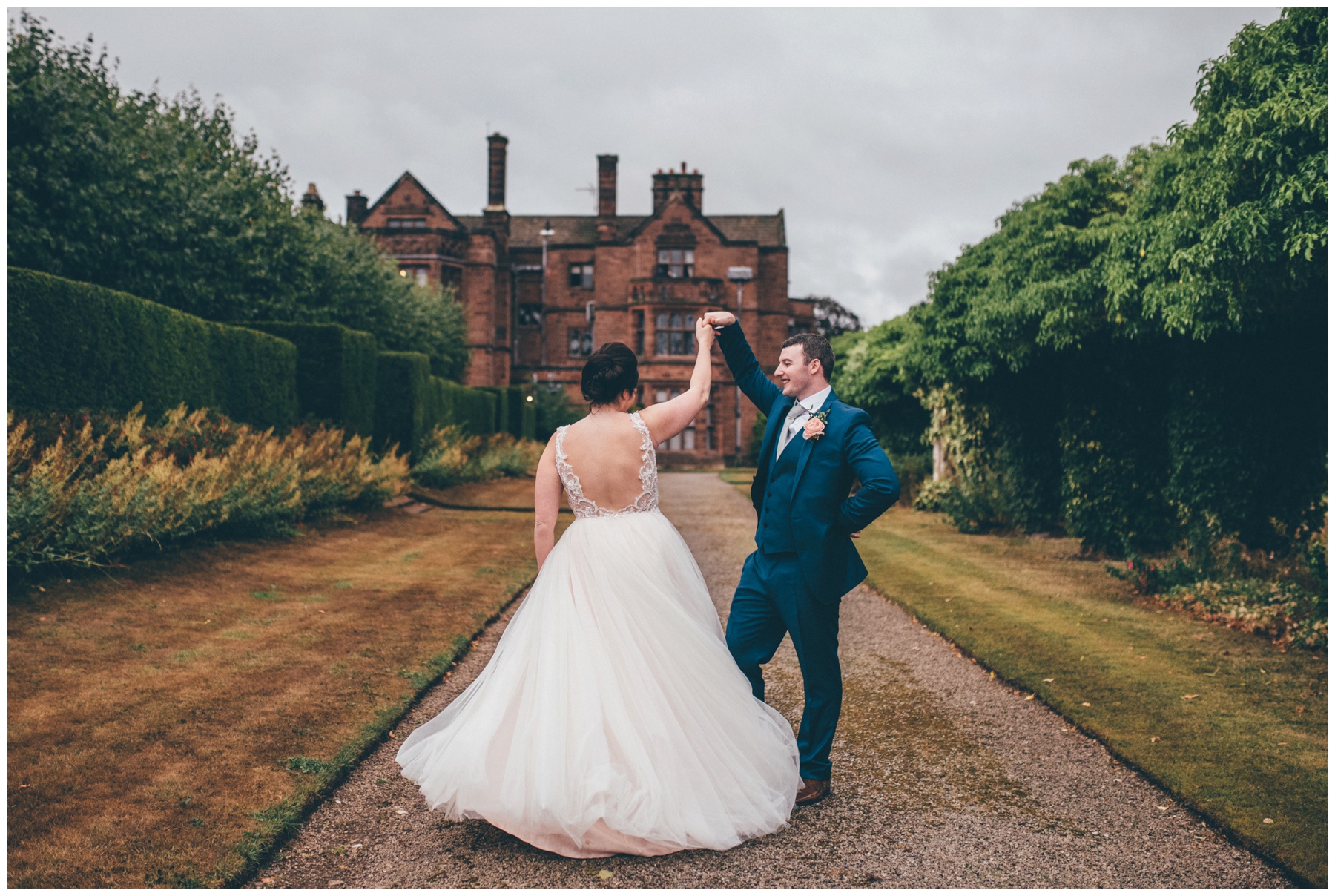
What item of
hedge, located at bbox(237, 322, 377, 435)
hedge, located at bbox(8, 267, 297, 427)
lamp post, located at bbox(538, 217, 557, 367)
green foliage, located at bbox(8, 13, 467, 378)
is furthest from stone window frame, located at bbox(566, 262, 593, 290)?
hedge, located at bbox(8, 267, 297, 427)

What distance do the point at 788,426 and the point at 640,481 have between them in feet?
2.34

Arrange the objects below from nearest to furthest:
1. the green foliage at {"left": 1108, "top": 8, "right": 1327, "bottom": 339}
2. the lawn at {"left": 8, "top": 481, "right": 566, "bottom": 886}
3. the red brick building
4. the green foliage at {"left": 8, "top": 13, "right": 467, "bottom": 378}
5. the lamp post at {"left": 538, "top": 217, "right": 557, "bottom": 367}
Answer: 1. the lawn at {"left": 8, "top": 481, "right": 566, "bottom": 886}
2. the green foliage at {"left": 1108, "top": 8, "right": 1327, "bottom": 339}
3. the green foliage at {"left": 8, "top": 13, "right": 467, "bottom": 378}
4. the red brick building
5. the lamp post at {"left": 538, "top": 217, "right": 557, "bottom": 367}

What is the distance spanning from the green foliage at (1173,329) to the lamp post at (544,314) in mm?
37675

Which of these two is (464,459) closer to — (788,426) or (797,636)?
(788,426)

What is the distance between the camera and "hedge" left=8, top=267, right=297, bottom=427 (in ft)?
30.8

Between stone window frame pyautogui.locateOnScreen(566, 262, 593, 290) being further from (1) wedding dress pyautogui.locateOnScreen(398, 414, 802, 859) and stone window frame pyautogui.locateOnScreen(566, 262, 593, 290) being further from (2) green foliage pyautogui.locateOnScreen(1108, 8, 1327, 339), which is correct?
(1) wedding dress pyautogui.locateOnScreen(398, 414, 802, 859)

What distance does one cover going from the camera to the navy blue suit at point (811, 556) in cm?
387

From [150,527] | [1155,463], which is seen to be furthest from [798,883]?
[1155,463]

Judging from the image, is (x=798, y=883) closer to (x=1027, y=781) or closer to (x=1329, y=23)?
(x=1027, y=781)

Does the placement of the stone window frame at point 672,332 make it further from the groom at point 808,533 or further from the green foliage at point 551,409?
the groom at point 808,533

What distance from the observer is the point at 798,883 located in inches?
129

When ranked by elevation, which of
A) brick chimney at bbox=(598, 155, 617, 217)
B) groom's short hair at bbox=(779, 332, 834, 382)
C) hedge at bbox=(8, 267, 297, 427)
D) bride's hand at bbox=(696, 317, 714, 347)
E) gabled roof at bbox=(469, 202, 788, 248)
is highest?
brick chimney at bbox=(598, 155, 617, 217)

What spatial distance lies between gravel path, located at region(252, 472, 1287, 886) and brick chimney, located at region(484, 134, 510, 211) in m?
49.2

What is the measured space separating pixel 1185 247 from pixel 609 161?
157ft
